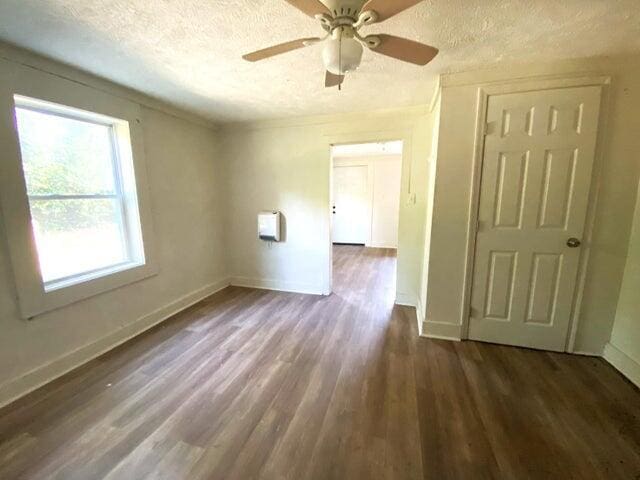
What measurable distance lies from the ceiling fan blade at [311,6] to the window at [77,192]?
2.07m

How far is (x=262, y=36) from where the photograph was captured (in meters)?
1.63

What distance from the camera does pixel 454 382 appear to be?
6.41 feet

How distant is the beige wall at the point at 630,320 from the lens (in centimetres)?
197

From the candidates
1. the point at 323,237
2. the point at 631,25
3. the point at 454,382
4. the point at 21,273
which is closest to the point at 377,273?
the point at 323,237

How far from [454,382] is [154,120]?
3611 mm

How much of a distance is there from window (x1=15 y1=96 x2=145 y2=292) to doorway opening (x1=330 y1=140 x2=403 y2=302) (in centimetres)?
416

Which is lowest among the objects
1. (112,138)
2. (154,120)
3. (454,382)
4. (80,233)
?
(454,382)

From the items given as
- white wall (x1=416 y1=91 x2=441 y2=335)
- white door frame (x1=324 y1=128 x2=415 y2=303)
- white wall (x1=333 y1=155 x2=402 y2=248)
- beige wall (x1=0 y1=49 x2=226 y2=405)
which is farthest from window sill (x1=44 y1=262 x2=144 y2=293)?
white wall (x1=333 y1=155 x2=402 y2=248)

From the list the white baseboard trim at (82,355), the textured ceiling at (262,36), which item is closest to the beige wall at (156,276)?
the white baseboard trim at (82,355)

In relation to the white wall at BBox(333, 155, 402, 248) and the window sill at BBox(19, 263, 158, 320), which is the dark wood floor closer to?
the window sill at BBox(19, 263, 158, 320)

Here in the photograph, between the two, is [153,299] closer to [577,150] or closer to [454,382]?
[454,382]

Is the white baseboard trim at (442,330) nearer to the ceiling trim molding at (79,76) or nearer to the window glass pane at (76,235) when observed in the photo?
the window glass pane at (76,235)

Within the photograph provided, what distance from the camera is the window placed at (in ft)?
6.43

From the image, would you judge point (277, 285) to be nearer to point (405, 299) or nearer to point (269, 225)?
point (269, 225)
